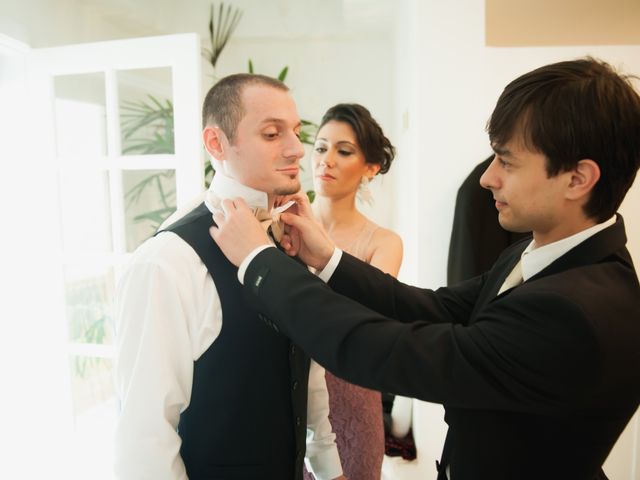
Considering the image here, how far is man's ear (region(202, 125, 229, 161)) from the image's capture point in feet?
4.09

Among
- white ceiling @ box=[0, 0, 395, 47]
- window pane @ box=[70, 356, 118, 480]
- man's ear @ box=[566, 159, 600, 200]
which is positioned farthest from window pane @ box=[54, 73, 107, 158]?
man's ear @ box=[566, 159, 600, 200]

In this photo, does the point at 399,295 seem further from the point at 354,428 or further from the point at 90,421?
the point at 90,421

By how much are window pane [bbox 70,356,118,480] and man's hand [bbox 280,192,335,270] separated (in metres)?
1.83

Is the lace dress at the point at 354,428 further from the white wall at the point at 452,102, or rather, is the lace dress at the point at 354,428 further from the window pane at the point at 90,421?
the window pane at the point at 90,421

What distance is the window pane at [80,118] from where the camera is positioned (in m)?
2.50

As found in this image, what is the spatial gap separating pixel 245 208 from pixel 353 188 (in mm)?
1114

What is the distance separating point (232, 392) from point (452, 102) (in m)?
1.75

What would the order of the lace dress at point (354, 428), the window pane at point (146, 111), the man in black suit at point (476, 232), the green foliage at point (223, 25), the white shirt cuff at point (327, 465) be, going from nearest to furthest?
1. the white shirt cuff at point (327, 465)
2. the lace dress at point (354, 428)
3. the man in black suit at point (476, 232)
4. the window pane at point (146, 111)
5. the green foliage at point (223, 25)

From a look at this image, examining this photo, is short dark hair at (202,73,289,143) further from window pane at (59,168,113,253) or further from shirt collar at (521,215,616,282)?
window pane at (59,168,113,253)

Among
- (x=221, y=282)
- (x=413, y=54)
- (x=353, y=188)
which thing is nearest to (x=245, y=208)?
(x=221, y=282)

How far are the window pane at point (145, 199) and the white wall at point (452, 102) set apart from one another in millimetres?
1351

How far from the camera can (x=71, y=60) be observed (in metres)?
2.42

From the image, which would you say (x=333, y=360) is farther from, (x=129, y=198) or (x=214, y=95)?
(x=129, y=198)

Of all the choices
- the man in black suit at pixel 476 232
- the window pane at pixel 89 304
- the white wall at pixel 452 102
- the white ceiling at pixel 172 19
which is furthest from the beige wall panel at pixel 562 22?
the window pane at pixel 89 304
